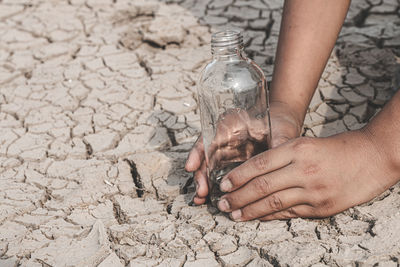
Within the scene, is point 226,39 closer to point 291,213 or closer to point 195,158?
point 195,158

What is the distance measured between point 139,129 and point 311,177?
1044mm

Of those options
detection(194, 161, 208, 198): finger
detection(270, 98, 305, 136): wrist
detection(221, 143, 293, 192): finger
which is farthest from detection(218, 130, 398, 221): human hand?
detection(270, 98, 305, 136): wrist

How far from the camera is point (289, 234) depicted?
147 cm

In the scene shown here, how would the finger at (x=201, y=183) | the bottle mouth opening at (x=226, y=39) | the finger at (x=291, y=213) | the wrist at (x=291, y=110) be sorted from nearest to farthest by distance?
1. the bottle mouth opening at (x=226, y=39)
2. the finger at (x=291, y=213)
3. the finger at (x=201, y=183)
4. the wrist at (x=291, y=110)

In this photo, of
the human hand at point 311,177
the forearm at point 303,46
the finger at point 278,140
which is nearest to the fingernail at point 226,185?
the human hand at point 311,177

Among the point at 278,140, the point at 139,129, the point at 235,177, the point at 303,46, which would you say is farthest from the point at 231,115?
the point at 139,129

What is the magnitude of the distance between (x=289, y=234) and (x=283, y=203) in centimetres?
12

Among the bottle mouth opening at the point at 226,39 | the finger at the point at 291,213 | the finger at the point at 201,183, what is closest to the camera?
the bottle mouth opening at the point at 226,39

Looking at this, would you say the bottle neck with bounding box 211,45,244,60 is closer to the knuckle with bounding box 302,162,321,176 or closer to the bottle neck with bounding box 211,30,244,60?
the bottle neck with bounding box 211,30,244,60

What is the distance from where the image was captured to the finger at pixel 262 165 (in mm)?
1399

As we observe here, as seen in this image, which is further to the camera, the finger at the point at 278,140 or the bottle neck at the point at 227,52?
the finger at the point at 278,140

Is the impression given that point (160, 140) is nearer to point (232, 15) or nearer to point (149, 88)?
point (149, 88)

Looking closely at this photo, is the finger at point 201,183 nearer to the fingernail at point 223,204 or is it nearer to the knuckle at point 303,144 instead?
the fingernail at point 223,204

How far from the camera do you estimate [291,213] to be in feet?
4.87
